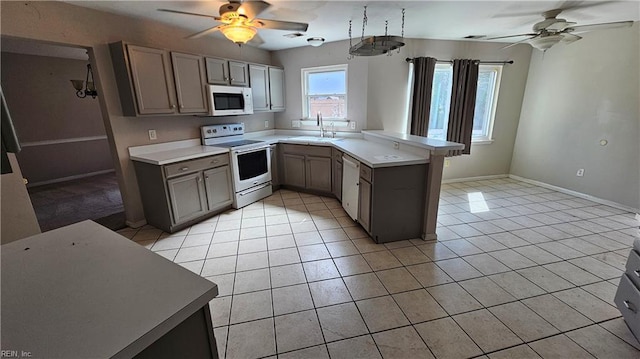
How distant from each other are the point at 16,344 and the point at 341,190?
333 cm

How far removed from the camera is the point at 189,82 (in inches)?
127

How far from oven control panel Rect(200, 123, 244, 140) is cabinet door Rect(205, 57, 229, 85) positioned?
25.3 inches

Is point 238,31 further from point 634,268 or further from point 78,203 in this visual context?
point 78,203

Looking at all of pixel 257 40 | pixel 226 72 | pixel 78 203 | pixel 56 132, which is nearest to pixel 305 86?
pixel 257 40

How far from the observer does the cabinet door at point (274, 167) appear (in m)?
4.30

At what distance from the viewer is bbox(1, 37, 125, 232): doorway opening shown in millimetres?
4246

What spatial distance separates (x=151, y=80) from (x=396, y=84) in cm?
336

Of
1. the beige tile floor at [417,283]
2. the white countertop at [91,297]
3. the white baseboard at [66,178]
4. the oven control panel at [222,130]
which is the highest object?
the oven control panel at [222,130]

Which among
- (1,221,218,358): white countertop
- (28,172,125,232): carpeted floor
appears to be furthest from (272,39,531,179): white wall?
(1,221,218,358): white countertop

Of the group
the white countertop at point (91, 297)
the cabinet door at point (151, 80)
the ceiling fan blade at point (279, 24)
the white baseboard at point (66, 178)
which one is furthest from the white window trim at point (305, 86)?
the white baseboard at point (66, 178)

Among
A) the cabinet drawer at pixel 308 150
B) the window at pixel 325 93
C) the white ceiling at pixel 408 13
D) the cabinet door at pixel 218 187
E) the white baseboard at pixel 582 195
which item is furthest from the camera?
the window at pixel 325 93

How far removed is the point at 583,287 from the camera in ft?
6.89

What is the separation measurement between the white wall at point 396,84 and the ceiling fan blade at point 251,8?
7.23ft

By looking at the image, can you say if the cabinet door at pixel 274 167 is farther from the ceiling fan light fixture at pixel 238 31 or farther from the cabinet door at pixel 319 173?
the ceiling fan light fixture at pixel 238 31
